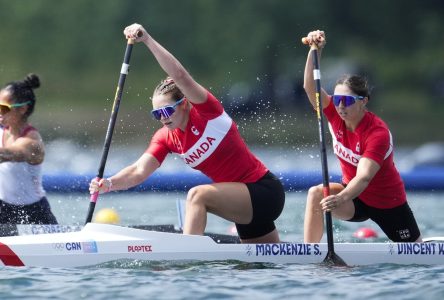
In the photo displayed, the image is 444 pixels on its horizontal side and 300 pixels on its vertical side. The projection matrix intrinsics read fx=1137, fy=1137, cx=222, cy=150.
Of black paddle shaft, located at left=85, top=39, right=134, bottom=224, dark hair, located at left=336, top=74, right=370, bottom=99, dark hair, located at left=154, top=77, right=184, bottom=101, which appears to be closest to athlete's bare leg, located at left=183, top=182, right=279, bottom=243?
dark hair, located at left=154, top=77, right=184, bottom=101

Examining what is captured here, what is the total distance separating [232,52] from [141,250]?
32166 millimetres

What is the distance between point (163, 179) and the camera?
18031mm

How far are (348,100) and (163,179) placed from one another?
9.82 meters

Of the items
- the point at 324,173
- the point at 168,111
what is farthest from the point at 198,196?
the point at 324,173

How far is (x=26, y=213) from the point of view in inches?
389

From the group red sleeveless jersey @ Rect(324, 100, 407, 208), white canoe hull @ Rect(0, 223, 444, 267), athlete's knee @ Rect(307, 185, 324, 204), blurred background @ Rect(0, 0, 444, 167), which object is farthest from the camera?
blurred background @ Rect(0, 0, 444, 167)

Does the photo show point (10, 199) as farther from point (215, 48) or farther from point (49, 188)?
point (215, 48)

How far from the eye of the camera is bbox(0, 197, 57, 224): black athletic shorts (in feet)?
32.2

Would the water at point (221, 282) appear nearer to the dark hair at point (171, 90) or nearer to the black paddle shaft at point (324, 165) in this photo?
the black paddle shaft at point (324, 165)

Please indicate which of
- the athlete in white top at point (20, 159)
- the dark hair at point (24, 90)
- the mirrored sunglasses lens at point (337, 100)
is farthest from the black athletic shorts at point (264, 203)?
the dark hair at point (24, 90)

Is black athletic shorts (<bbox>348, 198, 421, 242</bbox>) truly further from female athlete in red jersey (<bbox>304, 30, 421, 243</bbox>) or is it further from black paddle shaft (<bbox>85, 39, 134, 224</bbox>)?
black paddle shaft (<bbox>85, 39, 134, 224</bbox>)

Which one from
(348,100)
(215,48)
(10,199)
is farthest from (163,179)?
(215,48)

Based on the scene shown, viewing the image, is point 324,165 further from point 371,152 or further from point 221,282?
point 221,282

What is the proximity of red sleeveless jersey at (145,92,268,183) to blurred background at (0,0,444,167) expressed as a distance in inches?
1064
